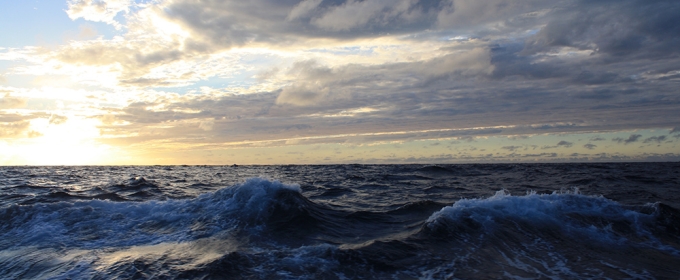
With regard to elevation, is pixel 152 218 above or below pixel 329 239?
above

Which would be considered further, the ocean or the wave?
the wave

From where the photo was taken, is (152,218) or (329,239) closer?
(329,239)

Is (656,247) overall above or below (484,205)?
below

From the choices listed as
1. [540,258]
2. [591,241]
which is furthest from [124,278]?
[591,241]

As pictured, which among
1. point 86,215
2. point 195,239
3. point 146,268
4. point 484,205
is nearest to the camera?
point 146,268

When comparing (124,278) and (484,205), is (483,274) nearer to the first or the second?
(484,205)

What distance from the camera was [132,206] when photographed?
1396cm

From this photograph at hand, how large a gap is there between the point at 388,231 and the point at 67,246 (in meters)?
8.71

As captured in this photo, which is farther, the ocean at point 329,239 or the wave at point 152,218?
the wave at point 152,218

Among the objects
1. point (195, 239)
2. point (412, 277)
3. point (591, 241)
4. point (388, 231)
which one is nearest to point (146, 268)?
point (195, 239)

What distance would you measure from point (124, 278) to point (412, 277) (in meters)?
5.70

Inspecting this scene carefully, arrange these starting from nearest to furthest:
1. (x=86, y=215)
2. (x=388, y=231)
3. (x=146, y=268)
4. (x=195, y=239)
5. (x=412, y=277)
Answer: (x=412, y=277), (x=146, y=268), (x=195, y=239), (x=388, y=231), (x=86, y=215)

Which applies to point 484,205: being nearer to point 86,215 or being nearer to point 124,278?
point 124,278

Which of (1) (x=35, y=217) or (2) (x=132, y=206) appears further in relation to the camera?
(2) (x=132, y=206)
